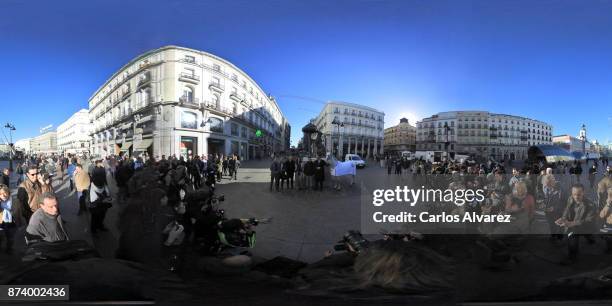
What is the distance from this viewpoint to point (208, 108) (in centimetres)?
162

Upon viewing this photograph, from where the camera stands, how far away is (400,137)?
1.67 metres

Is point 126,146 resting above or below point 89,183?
A: above

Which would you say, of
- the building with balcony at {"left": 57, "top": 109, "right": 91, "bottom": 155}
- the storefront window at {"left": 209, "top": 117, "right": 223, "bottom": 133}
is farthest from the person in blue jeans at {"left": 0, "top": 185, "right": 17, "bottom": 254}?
the storefront window at {"left": 209, "top": 117, "right": 223, "bottom": 133}

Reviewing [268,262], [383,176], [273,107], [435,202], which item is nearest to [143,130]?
[273,107]

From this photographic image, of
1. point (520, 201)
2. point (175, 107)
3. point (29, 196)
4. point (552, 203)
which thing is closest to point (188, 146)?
point (175, 107)

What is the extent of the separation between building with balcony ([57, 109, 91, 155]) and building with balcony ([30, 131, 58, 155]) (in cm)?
3

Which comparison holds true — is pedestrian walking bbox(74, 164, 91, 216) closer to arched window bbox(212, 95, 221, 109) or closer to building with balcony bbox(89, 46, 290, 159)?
building with balcony bbox(89, 46, 290, 159)

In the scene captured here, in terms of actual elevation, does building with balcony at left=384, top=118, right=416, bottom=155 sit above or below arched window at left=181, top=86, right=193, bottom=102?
below

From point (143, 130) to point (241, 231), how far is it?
3.61ft

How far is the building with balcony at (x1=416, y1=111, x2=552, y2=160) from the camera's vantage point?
1666mm

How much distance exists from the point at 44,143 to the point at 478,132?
11.9 ft

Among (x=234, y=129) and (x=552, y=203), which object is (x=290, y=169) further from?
(x=552, y=203)

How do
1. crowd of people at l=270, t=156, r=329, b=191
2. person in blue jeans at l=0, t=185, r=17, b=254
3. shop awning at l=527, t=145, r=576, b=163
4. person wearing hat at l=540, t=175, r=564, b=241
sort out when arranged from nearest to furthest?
person in blue jeans at l=0, t=185, r=17, b=254 → shop awning at l=527, t=145, r=576, b=163 → person wearing hat at l=540, t=175, r=564, b=241 → crowd of people at l=270, t=156, r=329, b=191

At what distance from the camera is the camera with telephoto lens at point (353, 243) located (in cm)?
169
